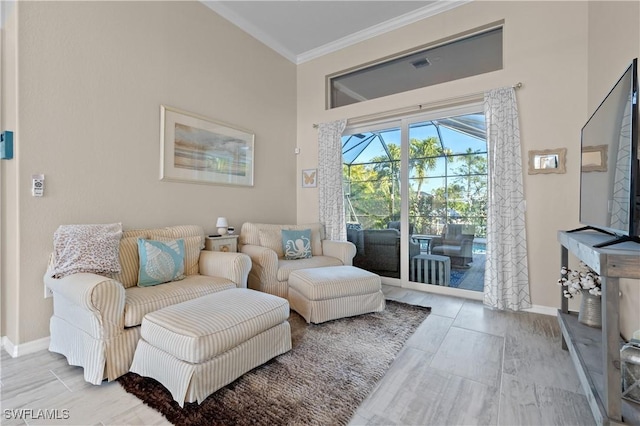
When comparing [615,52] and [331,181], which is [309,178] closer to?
[331,181]

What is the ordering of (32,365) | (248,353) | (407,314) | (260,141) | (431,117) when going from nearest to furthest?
(248,353) → (32,365) → (407,314) → (431,117) → (260,141)

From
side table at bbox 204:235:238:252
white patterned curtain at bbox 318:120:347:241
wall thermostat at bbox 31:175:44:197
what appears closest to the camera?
wall thermostat at bbox 31:175:44:197

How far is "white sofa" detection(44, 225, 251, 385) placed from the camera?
156 centimetres

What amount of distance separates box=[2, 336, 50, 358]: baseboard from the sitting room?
0.01m

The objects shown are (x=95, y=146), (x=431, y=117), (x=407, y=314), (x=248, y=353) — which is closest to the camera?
(x=248, y=353)

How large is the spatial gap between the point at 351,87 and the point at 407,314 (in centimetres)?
305

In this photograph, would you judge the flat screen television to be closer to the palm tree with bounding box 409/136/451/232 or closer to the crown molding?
the palm tree with bounding box 409/136/451/232

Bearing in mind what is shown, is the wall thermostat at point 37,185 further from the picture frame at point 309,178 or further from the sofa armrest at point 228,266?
the picture frame at point 309,178

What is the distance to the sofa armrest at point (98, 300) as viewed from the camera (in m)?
1.52

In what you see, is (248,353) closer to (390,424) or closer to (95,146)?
(390,424)

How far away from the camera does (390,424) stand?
4.25 feet

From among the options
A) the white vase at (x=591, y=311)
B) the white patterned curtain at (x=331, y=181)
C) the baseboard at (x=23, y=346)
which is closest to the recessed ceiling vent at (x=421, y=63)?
the white patterned curtain at (x=331, y=181)

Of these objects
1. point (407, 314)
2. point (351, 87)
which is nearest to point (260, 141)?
point (351, 87)

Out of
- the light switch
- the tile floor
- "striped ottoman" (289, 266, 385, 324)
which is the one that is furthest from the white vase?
the light switch
